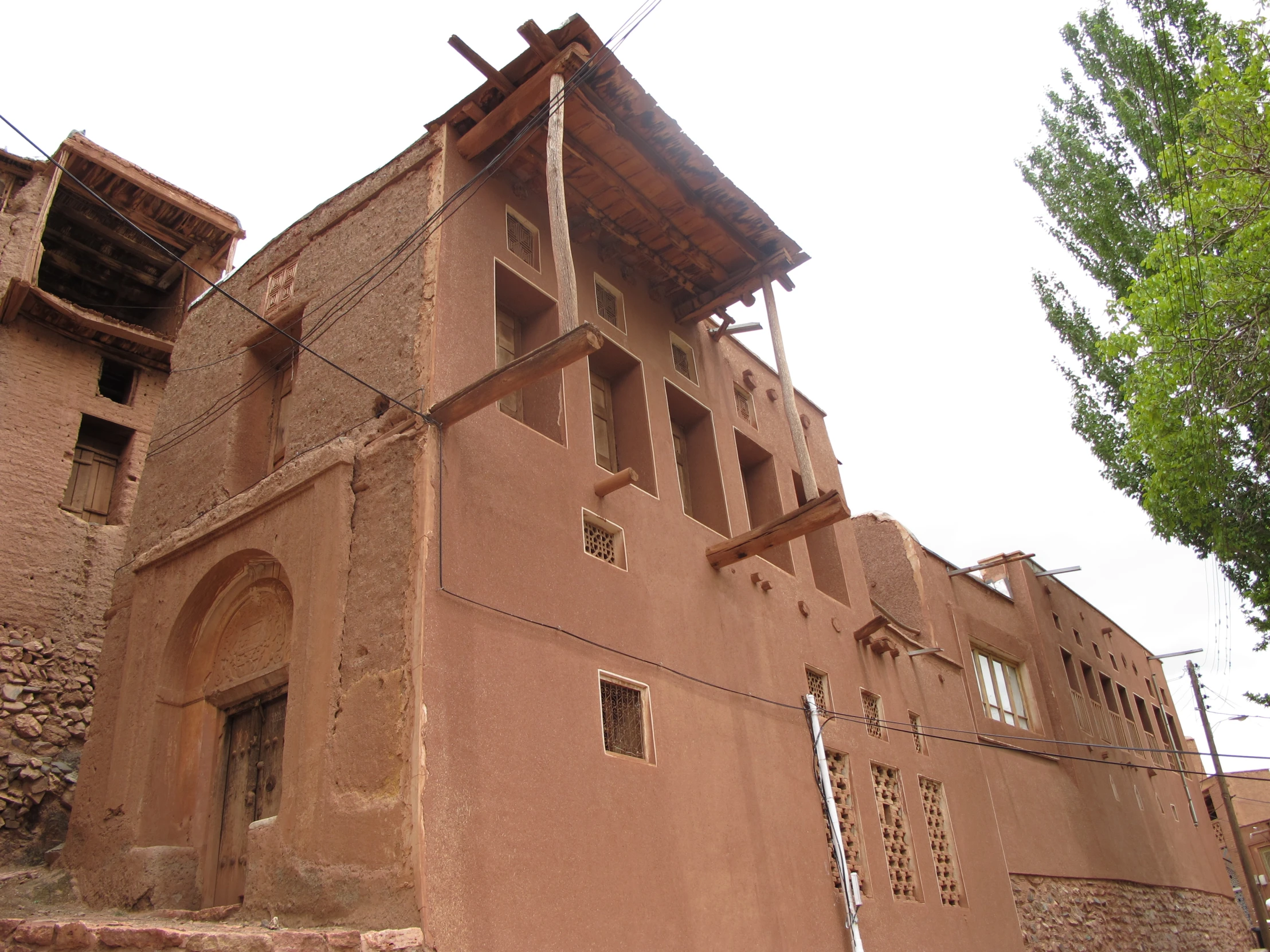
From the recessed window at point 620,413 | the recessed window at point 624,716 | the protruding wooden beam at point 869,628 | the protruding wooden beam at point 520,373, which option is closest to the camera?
the protruding wooden beam at point 520,373

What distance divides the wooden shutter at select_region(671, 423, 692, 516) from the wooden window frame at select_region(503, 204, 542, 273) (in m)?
2.56

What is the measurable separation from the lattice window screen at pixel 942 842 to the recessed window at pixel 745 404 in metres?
5.23

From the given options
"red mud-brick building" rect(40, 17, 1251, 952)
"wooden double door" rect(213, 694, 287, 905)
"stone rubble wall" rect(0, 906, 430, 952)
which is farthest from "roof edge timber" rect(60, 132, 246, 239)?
"stone rubble wall" rect(0, 906, 430, 952)

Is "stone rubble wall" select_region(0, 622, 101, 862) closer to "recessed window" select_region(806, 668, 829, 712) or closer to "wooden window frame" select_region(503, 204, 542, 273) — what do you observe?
"wooden window frame" select_region(503, 204, 542, 273)

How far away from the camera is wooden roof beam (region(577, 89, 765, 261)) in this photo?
9.72 m

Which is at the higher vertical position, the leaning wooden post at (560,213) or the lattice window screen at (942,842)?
the leaning wooden post at (560,213)

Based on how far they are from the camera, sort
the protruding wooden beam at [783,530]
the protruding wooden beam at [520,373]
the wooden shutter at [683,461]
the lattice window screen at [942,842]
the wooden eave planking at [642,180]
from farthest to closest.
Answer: the lattice window screen at [942,842] < the wooden shutter at [683,461] < the protruding wooden beam at [783,530] < the wooden eave planking at [642,180] < the protruding wooden beam at [520,373]

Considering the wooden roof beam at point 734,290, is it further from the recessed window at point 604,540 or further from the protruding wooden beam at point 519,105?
the recessed window at point 604,540

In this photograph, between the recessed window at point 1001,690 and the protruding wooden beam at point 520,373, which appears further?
the recessed window at point 1001,690

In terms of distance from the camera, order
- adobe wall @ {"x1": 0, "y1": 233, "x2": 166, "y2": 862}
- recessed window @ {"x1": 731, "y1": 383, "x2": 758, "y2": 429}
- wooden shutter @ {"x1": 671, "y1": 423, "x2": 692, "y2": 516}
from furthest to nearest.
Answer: recessed window @ {"x1": 731, "y1": 383, "x2": 758, "y2": 429}, wooden shutter @ {"x1": 671, "y1": 423, "x2": 692, "y2": 516}, adobe wall @ {"x1": 0, "y1": 233, "x2": 166, "y2": 862}

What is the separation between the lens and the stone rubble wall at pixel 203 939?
5656 millimetres

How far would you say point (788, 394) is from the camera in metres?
11.1

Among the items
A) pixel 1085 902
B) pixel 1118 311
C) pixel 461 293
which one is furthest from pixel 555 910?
pixel 1085 902

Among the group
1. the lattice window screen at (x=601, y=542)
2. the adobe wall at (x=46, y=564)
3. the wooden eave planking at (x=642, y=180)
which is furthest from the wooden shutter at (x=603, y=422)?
the adobe wall at (x=46, y=564)
